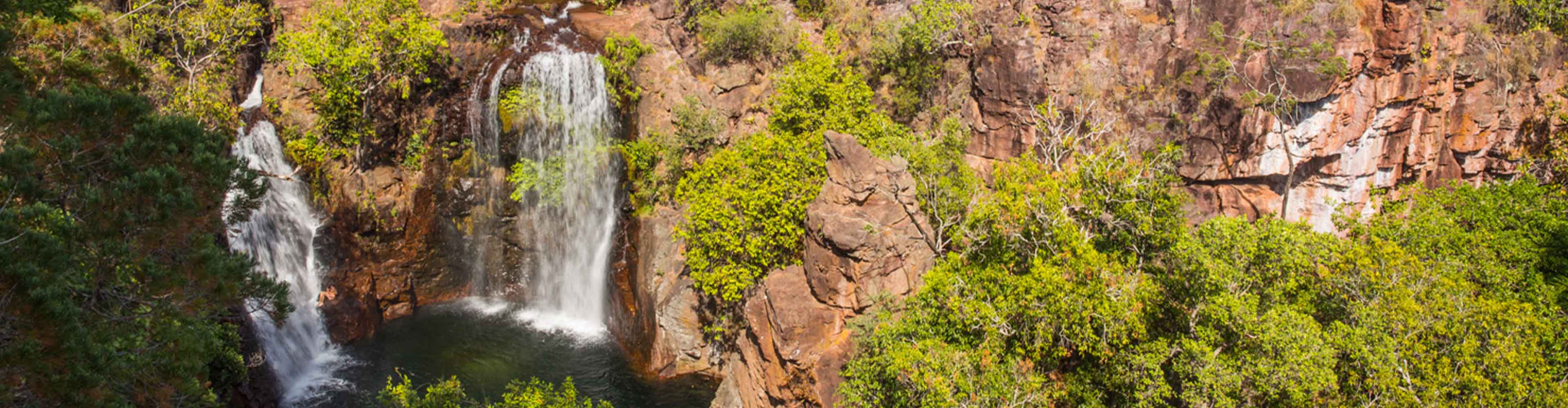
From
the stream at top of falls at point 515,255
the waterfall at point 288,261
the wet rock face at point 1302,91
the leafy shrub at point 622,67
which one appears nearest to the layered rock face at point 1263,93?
the wet rock face at point 1302,91

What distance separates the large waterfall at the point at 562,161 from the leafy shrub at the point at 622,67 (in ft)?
1.44

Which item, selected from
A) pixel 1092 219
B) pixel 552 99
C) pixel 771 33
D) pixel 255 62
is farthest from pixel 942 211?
pixel 255 62

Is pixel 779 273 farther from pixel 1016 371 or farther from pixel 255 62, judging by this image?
pixel 255 62

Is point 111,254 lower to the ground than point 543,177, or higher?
higher

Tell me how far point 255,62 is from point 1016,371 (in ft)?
128

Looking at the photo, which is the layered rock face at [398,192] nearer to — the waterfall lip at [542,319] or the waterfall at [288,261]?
the waterfall at [288,261]

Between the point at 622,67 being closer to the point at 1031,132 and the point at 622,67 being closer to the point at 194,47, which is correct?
the point at 194,47

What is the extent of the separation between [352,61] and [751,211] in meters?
21.0

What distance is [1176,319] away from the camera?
22.7 metres

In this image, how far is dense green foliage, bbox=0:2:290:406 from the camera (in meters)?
15.1

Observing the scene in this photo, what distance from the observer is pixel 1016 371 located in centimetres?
2327

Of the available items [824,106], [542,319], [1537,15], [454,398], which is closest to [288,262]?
[542,319]

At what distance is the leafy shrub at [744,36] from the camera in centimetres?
4266

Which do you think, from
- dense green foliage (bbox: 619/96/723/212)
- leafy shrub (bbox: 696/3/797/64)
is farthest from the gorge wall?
leafy shrub (bbox: 696/3/797/64)
